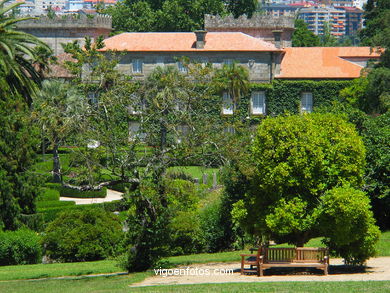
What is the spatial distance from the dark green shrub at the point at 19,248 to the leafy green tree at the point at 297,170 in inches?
450

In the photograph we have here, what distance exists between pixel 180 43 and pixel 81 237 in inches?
1707

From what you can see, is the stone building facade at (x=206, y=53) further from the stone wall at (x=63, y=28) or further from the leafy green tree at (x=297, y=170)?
the leafy green tree at (x=297, y=170)

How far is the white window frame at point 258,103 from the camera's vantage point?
76825 mm

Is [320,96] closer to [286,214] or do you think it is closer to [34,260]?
[34,260]

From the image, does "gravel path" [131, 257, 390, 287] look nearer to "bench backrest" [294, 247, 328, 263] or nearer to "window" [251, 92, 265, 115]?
"bench backrest" [294, 247, 328, 263]

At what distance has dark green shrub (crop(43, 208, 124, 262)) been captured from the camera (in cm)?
3647

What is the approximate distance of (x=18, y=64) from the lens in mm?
54875

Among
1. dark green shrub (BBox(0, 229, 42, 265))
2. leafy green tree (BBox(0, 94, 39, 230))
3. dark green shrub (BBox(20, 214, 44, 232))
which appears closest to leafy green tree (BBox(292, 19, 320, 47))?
leafy green tree (BBox(0, 94, 39, 230))

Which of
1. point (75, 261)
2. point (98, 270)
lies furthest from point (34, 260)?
point (98, 270)

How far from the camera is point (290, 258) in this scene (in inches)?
1085

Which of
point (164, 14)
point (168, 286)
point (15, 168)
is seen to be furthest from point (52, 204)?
point (164, 14)

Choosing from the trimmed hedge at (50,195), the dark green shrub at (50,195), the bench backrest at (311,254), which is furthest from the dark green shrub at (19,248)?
the bench backrest at (311,254)

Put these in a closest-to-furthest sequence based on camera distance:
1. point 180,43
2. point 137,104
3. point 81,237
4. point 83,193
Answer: point 137,104
point 81,237
point 83,193
point 180,43

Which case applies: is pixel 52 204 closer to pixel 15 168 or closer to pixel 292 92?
pixel 15 168
